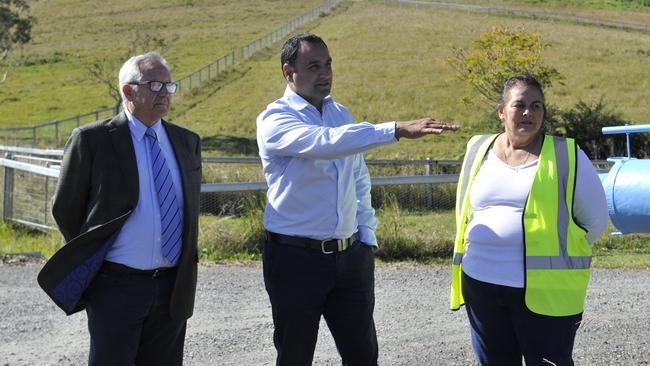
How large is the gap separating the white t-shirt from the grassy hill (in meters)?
23.2

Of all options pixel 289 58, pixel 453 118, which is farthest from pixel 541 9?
pixel 289 58

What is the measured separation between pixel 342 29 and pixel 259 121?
58.7 metres

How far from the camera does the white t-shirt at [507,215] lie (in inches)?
146

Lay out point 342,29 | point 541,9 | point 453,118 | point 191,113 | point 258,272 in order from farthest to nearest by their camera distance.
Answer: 1. point 541,9
2. point 342,29
3. point 191,113
4. point 453,118
5. point 258,272

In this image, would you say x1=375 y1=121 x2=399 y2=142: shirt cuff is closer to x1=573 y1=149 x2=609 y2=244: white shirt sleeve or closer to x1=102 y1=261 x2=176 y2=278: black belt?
x1=573 y1=149 x2=609 y2=244: white shirt sleeve

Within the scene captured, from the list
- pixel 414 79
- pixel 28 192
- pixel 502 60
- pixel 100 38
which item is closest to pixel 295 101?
pixel 28 192

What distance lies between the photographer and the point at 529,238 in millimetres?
3693

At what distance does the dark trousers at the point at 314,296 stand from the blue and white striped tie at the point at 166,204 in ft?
1.47

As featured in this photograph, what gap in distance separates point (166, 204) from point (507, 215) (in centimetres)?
154

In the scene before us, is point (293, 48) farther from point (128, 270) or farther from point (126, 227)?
point (128, 270)

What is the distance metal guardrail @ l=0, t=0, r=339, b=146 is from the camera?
36.4m

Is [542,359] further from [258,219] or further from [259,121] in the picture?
[258,219]

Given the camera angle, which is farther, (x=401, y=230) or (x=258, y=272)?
(x=401, y=230)

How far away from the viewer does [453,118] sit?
36812 millimetres
